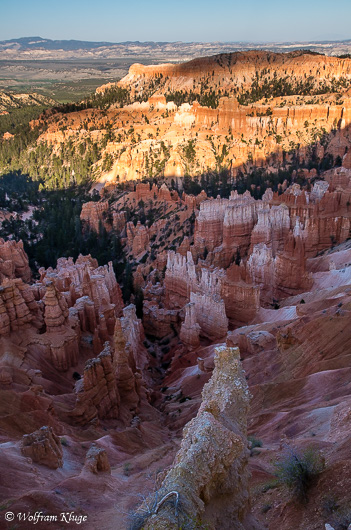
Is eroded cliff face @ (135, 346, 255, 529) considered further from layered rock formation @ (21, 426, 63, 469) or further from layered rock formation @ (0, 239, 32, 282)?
layered rock formation @ (0, 239, 32, 282)

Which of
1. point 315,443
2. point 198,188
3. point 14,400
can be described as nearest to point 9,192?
point 198,188

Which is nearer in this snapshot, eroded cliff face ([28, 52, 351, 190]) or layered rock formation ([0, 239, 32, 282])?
Result: layered rock formation ([0, 239, 32, 282])

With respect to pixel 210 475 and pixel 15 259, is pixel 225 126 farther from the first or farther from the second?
pixel 210 475

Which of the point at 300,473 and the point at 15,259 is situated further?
the point at 15,259

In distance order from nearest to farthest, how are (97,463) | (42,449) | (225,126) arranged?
(42,449), (97,463), (225,126)

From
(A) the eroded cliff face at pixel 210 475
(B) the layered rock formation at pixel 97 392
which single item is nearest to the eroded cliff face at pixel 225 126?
(B) the layered rock formation at pixel 97 392

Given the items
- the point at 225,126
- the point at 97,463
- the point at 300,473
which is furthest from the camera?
the point at 225,126

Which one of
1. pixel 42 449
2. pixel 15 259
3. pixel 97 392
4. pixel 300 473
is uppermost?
pixel 300 473

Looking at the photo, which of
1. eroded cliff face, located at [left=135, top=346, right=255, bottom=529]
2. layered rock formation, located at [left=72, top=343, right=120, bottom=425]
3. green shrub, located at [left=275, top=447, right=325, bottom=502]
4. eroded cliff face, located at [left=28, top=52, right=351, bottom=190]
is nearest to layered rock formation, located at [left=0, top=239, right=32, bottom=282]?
layered rock formation, located at [left=72, top=343, right=120, bottom=425]

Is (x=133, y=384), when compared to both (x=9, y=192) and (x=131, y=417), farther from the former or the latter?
(x=9, y=192)

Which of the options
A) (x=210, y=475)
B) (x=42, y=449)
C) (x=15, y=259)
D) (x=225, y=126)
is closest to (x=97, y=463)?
(x=42, y=449)

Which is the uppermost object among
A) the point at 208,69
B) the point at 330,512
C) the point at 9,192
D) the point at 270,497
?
the point at 208,69
